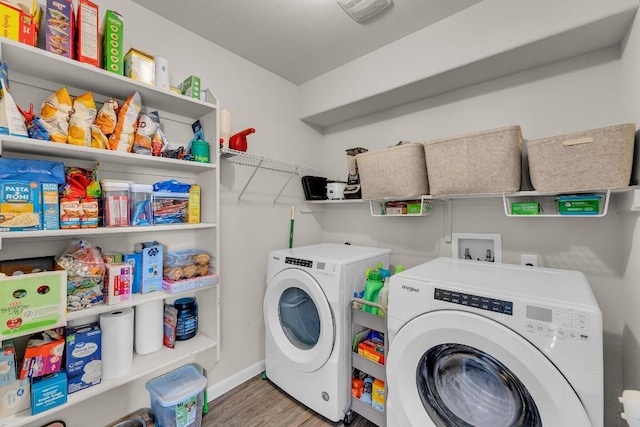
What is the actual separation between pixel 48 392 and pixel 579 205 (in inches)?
97.9

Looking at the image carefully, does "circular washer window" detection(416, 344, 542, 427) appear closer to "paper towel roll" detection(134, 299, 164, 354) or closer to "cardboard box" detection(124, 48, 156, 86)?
"paper towel roll" detection(134, 299, 164, 354)

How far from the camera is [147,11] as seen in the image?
1.58 m

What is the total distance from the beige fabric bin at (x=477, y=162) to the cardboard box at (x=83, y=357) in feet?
6.31

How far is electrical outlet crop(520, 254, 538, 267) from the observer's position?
1595mm

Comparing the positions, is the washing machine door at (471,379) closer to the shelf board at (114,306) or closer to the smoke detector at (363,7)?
the shelf board at (114,306)

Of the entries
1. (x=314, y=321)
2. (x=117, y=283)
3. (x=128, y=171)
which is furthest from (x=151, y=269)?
→ (x=314, y=321)

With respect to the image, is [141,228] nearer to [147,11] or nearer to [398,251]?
[147,11]

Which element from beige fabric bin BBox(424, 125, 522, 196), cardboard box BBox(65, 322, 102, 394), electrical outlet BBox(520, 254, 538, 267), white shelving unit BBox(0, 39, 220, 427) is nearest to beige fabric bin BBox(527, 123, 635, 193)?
Answer: beige fabric bin BBox(424, 125, 522, 196)

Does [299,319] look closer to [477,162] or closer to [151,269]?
[151,269]

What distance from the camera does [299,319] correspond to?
1.96 m

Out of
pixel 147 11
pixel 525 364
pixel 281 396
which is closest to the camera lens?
pixel 525 364

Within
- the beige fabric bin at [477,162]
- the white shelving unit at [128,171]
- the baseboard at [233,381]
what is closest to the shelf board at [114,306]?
the white shelving unit at [128,171]

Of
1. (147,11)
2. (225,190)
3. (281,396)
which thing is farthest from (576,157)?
(147,11)

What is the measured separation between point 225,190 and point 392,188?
3.91 ft
